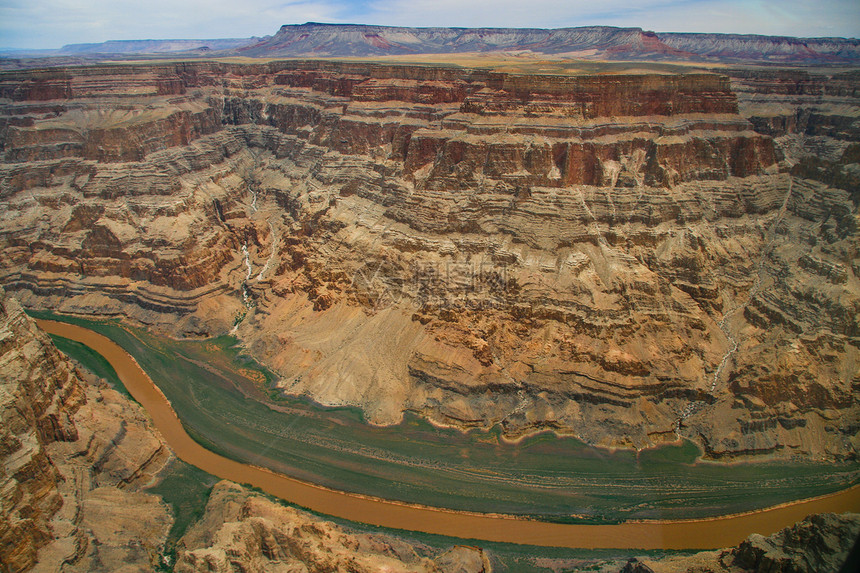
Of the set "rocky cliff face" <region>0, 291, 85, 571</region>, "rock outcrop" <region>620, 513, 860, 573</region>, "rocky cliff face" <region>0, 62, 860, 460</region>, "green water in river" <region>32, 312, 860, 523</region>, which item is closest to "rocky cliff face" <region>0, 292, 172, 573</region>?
"rocky cliff face" <region>0, 291, 85, 571</region>

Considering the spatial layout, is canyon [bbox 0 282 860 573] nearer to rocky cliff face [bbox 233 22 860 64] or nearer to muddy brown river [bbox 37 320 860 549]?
muddy brown river [bbox 37 320 860 549]

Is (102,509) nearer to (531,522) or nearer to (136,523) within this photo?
(136,523)

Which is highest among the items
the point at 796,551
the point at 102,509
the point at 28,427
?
the point at 796,551

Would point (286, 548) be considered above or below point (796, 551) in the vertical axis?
below

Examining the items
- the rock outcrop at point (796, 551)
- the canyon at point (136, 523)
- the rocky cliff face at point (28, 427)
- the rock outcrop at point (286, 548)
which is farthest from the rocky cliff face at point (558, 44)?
the rocky cliff face at point (28, 427)

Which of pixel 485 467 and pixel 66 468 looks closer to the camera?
pixel 66 468

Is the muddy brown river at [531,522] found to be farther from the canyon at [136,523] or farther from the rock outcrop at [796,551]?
the rock outcrop at [796,551]

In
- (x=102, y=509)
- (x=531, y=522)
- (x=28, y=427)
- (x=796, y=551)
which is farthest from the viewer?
(x=531, y=522)

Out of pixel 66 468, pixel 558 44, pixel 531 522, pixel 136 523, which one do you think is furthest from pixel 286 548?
pixel 558 44
